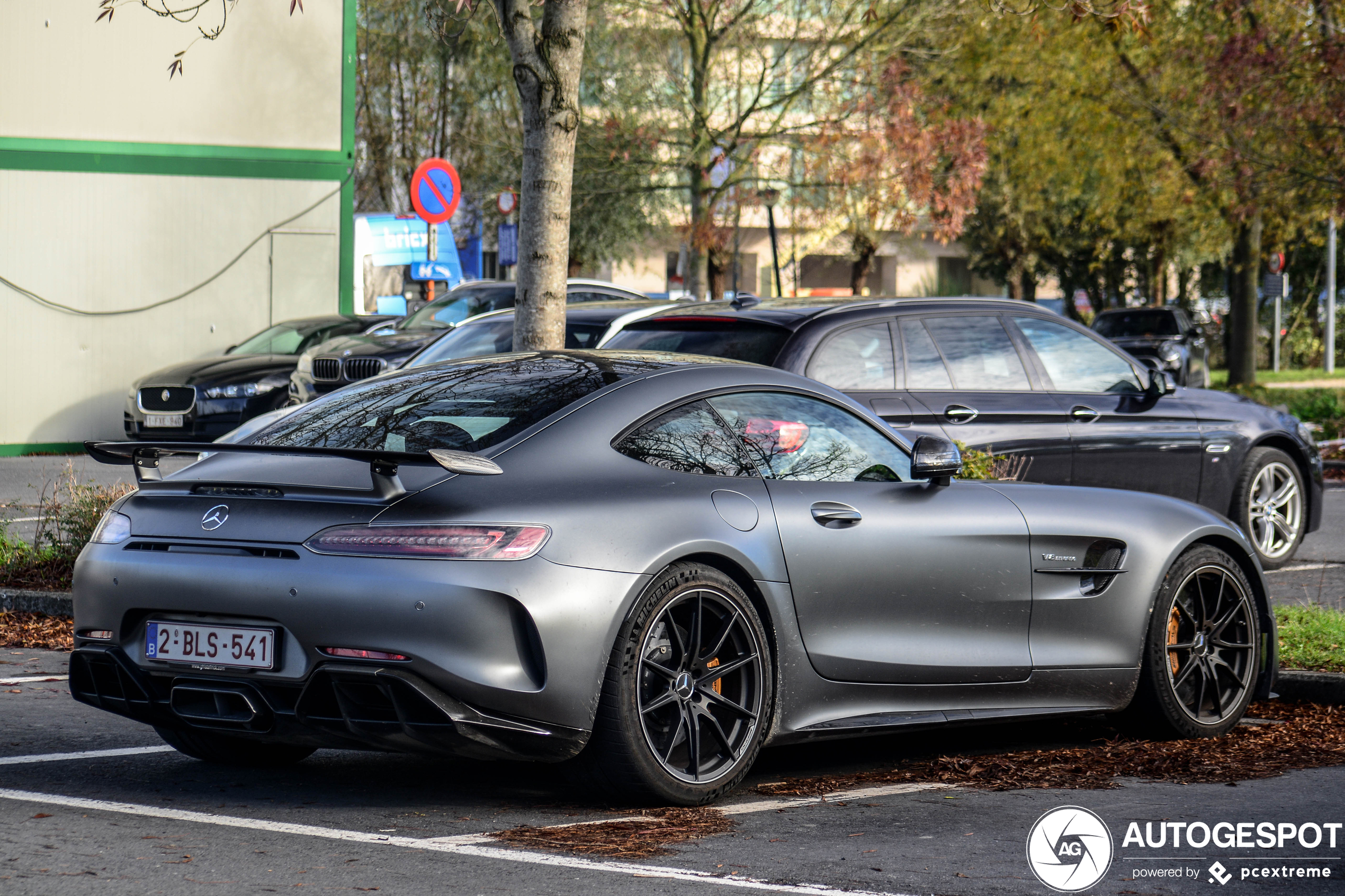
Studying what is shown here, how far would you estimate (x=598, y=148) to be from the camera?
25500mm

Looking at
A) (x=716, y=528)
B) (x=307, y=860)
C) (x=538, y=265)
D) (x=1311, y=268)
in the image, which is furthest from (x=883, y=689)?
(x=1311, y=268)

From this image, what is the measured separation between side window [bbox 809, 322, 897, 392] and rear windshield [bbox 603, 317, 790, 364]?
235 millimetres

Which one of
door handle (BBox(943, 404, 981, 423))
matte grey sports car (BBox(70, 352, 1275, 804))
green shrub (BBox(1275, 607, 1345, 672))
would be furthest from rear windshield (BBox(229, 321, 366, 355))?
matte grey sports car (BBox(70, 352, 1275, 804))

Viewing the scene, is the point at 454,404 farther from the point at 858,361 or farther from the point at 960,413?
the point at 960,413

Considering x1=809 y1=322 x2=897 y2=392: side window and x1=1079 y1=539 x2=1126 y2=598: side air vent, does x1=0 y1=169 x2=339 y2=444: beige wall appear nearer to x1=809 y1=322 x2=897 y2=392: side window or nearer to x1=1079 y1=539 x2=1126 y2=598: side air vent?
x1=809 y1=322 x2=897 y2=392: side window

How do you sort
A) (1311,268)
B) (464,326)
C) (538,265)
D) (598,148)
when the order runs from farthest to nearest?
(1311,268)
(598,148)
(464,326)
(538,265)

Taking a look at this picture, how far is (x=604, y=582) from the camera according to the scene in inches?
183

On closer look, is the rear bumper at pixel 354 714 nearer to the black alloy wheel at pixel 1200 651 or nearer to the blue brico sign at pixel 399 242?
the black alloy wheel at pixel 1200 651

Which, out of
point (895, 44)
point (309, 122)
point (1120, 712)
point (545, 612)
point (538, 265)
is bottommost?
point (1120, 712)

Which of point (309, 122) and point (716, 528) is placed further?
point (309, 122)

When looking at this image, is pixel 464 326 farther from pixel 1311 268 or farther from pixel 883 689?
pixel 1311 268

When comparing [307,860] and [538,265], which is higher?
[538,265]

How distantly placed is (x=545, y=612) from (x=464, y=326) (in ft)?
31.2

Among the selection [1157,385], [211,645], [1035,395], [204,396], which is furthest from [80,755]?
[204,396]
